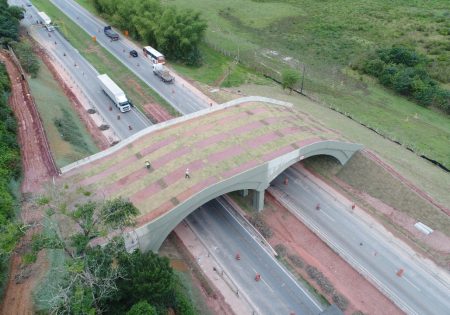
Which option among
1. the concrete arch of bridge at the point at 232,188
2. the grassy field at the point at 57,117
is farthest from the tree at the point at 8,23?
the concrete arch of bridge at the point at 232,188

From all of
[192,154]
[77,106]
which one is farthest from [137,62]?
[192,154]

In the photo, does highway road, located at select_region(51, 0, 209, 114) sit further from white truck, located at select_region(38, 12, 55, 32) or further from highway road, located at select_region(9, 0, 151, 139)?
white truck, located at select_region(38, 12, 55, 32)

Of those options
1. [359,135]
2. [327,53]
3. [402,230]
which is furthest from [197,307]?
[327,53]

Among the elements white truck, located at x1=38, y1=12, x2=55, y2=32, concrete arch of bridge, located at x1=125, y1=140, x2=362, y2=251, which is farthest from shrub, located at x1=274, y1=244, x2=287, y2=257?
white truck, located at x1=38, y1=12, x2=55, y2=32

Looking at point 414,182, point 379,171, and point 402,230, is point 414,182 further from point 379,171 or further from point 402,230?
point 402,230

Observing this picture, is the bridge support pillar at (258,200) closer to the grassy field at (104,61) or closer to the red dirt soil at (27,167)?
the red dirt soil at (27,167)
